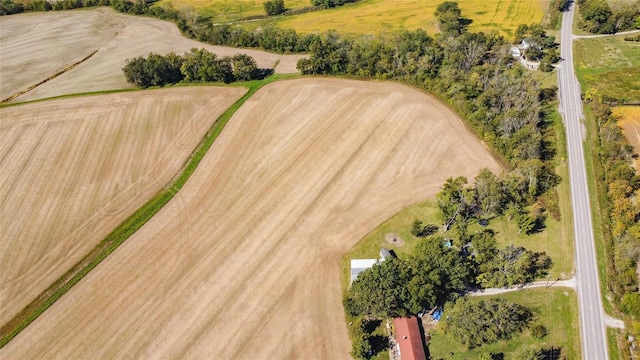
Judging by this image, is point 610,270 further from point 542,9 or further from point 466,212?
point 542,9

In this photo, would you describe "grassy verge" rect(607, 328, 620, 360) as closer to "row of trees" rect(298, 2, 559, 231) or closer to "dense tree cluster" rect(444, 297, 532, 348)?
"dense tree cluster" rect(444, 297, 532, 348)

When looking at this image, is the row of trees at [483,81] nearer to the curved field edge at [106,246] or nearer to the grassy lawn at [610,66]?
the grassy lawn at [610,66]

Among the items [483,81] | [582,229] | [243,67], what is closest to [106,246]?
[243,67]

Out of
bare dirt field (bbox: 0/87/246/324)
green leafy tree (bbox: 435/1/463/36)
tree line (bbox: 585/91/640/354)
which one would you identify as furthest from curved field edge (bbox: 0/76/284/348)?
tree line (bbox: 585/91/640/354)

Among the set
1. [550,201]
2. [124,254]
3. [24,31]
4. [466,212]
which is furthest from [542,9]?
[24,31]

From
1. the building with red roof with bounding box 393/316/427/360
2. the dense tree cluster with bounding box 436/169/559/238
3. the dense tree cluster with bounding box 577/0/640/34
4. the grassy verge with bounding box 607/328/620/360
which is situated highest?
the dense tree cluster with bounding box 577/0/640/34

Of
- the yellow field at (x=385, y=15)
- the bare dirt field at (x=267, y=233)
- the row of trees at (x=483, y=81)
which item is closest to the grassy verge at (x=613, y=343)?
the row of trees at (x=483, y=81)
